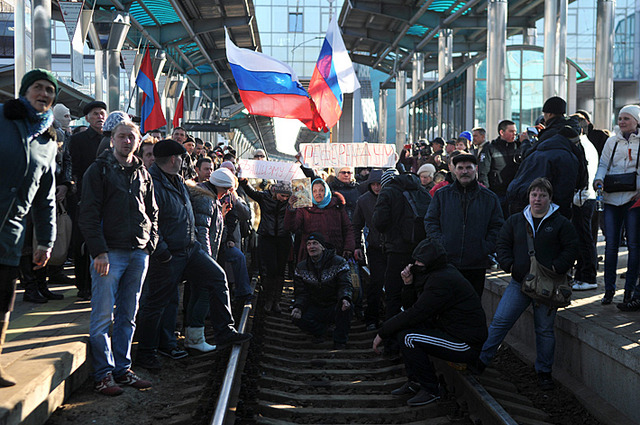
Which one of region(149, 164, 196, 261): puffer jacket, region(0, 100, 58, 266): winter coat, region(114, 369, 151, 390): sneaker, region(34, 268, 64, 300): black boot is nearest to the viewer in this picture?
region(0, 100, 58, 266): winter coat

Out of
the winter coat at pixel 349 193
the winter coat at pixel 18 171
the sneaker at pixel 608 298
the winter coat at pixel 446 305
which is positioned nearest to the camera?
the winter coat at pixel 18 171

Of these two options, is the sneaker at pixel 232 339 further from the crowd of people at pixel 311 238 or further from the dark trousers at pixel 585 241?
the dark trousers at pixel 585 241

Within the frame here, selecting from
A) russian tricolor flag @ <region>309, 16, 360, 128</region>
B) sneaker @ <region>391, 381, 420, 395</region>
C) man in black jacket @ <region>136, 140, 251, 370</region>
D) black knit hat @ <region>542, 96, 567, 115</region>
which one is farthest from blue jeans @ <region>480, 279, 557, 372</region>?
russian tricolor flag @ <region>309, 16, 360, 128</region>

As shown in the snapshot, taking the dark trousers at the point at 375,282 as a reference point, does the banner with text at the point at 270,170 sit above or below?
above

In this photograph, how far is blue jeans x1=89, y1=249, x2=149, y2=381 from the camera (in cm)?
605

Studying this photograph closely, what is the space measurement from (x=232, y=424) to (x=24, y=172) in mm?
2204

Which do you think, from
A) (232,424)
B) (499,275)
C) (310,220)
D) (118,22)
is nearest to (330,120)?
(310,220)

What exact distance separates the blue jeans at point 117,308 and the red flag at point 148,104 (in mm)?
8610

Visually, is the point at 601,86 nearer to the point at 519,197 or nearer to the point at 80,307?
the point at 519,197

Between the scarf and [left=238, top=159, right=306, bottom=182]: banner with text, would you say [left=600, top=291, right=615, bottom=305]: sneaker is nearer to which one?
[left=238, top=159, right=306, bottom=182]: banner with text

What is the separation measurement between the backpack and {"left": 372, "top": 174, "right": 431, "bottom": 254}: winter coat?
0.03 metres

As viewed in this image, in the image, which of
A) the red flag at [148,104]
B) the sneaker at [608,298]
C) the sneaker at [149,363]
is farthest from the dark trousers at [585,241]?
the red flag at [148,104]

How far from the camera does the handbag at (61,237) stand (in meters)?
7.99

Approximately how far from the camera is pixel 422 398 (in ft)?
20.6
